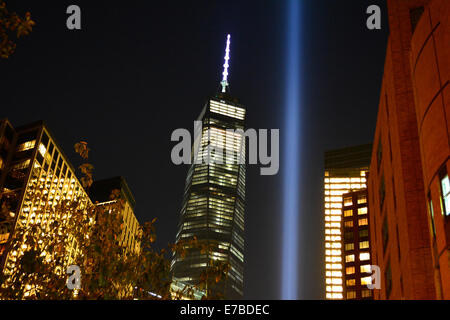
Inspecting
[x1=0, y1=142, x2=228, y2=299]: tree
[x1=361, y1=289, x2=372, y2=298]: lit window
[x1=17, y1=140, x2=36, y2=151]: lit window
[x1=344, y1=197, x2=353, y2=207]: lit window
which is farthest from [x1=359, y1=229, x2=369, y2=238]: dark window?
[x1=0, y1=142, x2=228, y2=299]: tree

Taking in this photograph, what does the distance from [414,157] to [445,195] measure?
12580 mm

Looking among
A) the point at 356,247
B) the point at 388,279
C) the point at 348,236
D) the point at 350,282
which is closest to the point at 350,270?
the point at 350,282

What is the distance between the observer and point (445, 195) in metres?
27.4

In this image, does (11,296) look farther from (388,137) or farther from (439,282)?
(388,137)

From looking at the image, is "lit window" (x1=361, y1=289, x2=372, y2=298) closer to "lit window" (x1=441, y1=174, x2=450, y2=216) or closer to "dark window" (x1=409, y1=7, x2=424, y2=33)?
"dark window" (x1=409, y1=7, x2=424, y2=33)

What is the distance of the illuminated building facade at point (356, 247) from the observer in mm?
136000

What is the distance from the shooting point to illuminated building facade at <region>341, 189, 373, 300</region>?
136000 mm

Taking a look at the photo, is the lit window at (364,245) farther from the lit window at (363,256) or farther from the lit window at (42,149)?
the lit window at (42,149)

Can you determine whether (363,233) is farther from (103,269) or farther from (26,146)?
(103,269)

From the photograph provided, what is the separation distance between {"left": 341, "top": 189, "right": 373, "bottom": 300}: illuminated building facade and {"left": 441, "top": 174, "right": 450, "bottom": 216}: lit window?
112m

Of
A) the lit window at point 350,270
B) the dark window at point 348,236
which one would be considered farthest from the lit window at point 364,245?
the lit window at point 350,270
